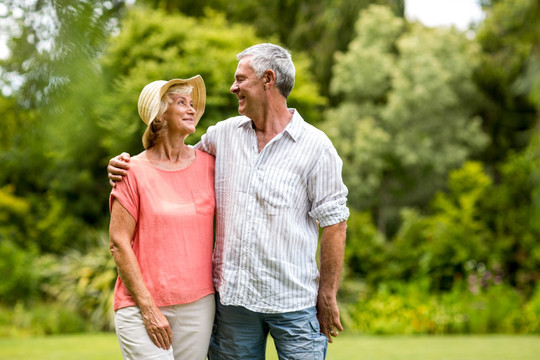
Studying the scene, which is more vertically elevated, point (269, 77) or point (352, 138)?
point (352, 138)

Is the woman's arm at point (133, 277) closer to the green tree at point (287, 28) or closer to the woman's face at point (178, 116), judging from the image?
the woman's face at point (178, 116)

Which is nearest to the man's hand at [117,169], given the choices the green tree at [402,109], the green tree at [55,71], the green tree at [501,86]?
the green tree at [55,71]

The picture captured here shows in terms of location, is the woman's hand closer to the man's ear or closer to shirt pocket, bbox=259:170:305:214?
shirt pocket, bbox=259:170:305:214

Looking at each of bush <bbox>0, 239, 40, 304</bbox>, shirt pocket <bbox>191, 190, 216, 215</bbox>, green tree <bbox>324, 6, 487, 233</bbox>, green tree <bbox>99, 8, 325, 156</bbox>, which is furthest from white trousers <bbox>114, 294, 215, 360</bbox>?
green tree <bbox>324, 6, 487, 233</bbox>

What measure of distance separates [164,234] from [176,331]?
348 mm

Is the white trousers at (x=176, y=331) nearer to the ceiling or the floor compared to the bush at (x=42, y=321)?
nearer to the ceiling

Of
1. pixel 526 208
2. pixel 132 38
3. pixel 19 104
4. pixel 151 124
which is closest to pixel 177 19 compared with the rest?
pixel 132 38

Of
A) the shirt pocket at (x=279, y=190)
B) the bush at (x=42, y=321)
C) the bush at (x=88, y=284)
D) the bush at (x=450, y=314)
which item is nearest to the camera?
the shirt pocket at (x=279, y=190)

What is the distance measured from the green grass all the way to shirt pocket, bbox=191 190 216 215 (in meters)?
4.13

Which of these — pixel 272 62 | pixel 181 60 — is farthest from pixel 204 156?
pixel 181 60

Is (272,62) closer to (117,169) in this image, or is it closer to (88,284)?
(117,169)

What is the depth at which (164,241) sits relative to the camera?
7.65 ft

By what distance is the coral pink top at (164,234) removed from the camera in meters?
2.32

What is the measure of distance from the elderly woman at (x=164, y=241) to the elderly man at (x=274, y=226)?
0.28 ft
